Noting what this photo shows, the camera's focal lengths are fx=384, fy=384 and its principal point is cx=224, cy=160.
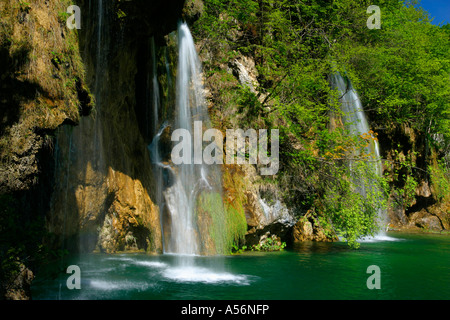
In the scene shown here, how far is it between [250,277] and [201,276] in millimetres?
1125

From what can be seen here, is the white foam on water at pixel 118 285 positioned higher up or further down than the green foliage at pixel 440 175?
further down

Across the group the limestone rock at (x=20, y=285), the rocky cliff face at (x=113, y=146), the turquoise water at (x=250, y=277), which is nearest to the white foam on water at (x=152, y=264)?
the turquoise water at (x=250, y=277)

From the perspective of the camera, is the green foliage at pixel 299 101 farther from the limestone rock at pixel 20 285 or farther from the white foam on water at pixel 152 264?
the limestone rock at pixel 20 285

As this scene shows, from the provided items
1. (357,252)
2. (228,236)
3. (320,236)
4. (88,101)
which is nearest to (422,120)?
(320,236)

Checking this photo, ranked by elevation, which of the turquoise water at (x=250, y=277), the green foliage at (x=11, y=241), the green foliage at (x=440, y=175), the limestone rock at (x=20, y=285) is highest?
the green foliage at (x=440, y=175)

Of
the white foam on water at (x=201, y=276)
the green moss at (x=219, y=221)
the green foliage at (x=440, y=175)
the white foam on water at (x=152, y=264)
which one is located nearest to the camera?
the white foam on water at (x=201, y=276)

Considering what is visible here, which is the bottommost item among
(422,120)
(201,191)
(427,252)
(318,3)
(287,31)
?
(427,252)

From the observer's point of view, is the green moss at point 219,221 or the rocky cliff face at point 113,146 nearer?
the rocky cliff face at point 113,146

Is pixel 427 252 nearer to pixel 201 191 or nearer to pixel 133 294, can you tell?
pixel 201 191

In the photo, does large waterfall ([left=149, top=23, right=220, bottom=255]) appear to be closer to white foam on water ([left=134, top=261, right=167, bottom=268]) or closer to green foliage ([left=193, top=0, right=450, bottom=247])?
green foliage ([left=193, top=0, right=450, bottom=247])

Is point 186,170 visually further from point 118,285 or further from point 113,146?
point 118,285

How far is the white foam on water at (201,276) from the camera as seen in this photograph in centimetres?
822

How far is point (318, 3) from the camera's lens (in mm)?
19422
